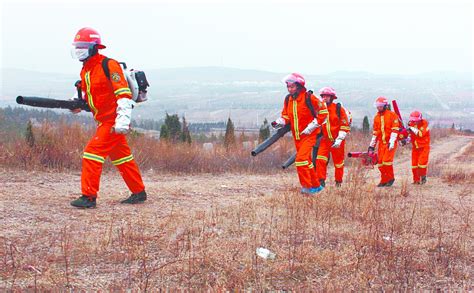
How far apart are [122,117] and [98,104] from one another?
0.44 m

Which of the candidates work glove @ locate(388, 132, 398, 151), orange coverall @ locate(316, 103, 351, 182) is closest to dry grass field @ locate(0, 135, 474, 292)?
orange coverall @ locate(316, 103, 351, 182)

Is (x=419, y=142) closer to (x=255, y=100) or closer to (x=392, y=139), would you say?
(x=392, y=139)

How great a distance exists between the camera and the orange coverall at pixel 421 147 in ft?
39.9

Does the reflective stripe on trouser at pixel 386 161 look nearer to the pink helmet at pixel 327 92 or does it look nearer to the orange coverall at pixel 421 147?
the orange coverall at pixel 421 147

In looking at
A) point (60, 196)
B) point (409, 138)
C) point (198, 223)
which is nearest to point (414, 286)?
point (198, 223)

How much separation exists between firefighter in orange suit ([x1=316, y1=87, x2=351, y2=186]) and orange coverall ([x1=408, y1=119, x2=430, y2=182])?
89.9 inches

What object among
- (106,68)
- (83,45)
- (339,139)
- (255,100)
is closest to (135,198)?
(106,68)

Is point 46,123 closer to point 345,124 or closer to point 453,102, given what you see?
point 345,124

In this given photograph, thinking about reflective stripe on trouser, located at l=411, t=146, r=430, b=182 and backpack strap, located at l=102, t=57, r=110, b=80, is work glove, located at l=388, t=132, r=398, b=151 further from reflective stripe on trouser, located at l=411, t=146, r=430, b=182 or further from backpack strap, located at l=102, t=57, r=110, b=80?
backpack strap, located at l=102, t=57, r=110, b=80

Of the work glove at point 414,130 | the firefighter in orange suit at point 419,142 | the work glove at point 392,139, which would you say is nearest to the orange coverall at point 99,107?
the work glove at point 392,139

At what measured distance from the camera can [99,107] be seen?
23.4 feet

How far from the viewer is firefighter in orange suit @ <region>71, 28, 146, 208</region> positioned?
6.93m

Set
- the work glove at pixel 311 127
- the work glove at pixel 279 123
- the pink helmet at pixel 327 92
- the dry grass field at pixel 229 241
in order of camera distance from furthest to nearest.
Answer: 1. the pink helmet at pixel 327 92
2. the work glove at pixel 279 123
3. the work glove at pixel 311 127
4. the dry grass field at pixel 229 241

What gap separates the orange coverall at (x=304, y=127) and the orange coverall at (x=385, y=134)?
288 cm
